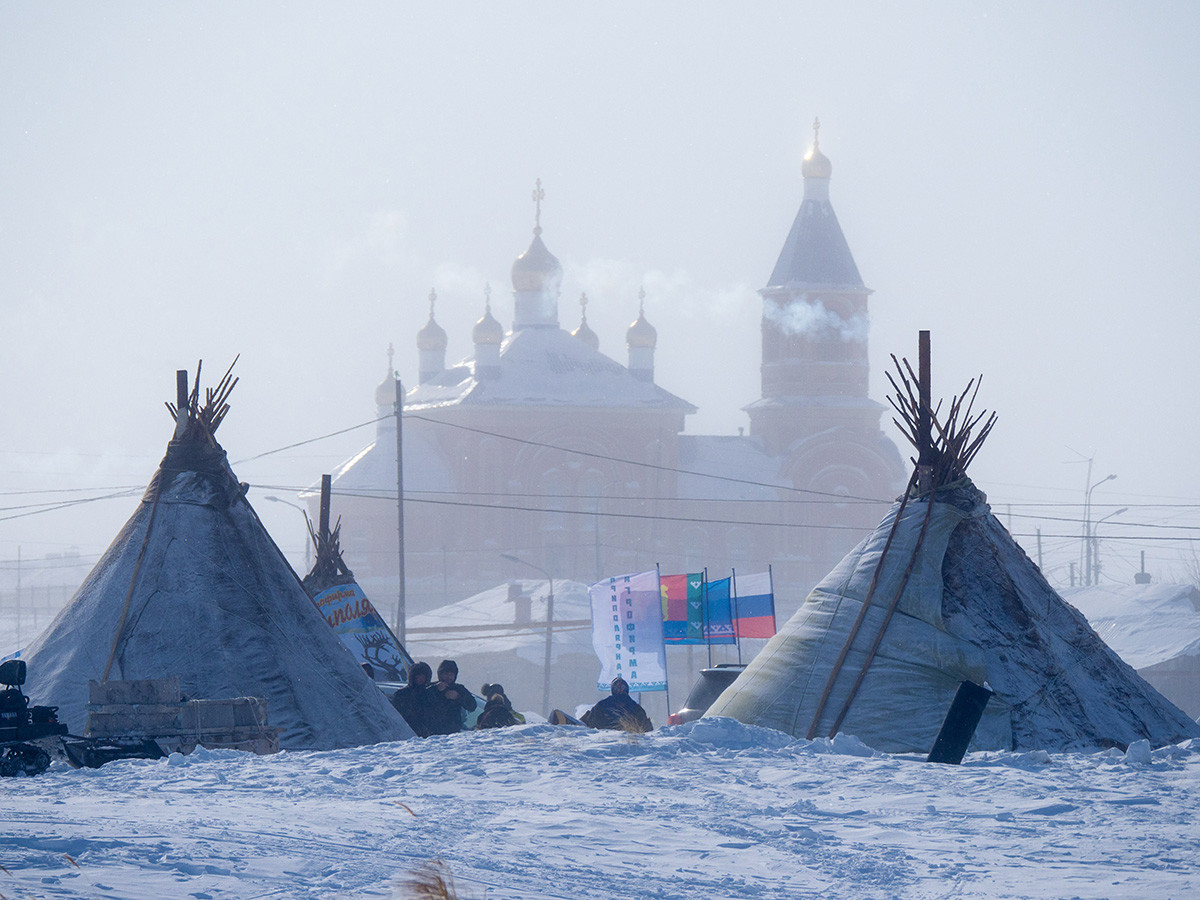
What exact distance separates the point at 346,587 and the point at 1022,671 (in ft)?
28.6

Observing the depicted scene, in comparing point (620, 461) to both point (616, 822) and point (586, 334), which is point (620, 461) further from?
point (616, 822)

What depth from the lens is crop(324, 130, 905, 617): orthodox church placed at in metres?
49.1

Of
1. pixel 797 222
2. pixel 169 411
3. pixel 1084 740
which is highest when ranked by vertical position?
pixel 797 222

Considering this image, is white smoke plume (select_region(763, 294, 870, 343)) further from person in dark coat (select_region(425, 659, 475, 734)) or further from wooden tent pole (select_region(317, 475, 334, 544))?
person in dark coat (select_region(425, 659, 475, 734))

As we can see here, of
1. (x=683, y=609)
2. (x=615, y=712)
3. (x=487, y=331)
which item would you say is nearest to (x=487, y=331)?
(x=487, y=331)

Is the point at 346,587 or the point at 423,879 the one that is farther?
the point at 346,587

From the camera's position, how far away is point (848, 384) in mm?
51312

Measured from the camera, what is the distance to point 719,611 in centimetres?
2134

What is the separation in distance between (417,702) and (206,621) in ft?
5.88

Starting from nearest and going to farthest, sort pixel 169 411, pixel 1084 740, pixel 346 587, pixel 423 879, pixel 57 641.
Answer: pixel 423 879 < pixel 1084 740 < pixel 57 641 < pixel 169 411 < pixel 346 587

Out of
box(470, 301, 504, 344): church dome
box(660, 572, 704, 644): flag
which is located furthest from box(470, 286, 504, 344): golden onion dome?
box(660, 572, 704, 644): flag

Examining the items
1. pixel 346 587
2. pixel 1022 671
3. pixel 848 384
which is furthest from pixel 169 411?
pixel 848 384

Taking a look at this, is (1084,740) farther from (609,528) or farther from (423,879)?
(609,528)

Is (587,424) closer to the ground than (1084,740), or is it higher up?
higher up
